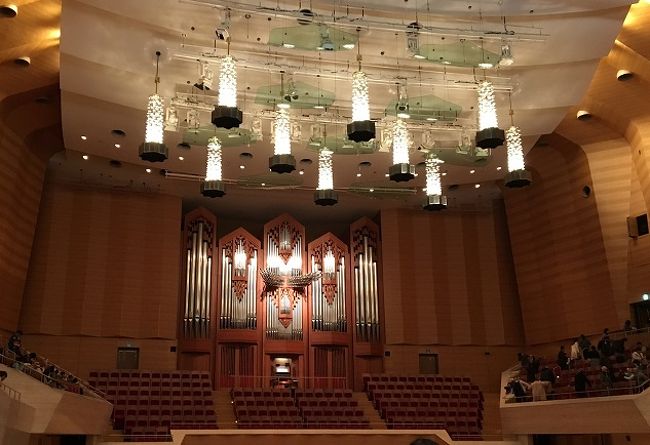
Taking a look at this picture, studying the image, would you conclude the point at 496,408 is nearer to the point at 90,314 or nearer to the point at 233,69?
the point at 90,314

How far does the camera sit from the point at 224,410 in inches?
566

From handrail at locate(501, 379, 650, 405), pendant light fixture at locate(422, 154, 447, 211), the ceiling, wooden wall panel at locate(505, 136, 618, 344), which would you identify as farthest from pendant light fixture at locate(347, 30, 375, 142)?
wooden wall panel at locate(505, 136, 618, 344)

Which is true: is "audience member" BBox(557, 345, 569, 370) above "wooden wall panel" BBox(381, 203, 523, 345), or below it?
below

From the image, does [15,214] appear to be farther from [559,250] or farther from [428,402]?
[559,250]

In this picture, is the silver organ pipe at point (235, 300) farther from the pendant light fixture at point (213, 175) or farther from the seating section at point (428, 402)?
the pendant light fixture at point (213, 175)

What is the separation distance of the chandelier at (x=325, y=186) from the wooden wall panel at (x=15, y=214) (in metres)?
6.83

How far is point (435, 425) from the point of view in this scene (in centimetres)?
1375

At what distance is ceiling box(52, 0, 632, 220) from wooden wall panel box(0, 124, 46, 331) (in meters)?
1.13

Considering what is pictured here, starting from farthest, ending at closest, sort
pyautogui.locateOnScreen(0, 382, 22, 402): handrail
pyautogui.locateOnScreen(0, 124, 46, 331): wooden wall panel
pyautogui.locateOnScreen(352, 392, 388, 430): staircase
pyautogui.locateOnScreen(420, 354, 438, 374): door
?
pyautogui.locateOnScreen(420, 354, 438, 374): door, pyautogui.locateOnScreen(352, 392, 388, 430): staircase, pyautogui.locateOnScreen(0, 124, 46, 331): wooden wall panel, pyautogui.locateOnScreen(0, 382, 22, 402): handrail

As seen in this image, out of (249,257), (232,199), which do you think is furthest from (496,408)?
(232,199)

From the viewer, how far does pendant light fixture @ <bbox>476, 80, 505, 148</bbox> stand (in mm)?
8242

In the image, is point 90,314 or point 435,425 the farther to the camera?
point 90,314

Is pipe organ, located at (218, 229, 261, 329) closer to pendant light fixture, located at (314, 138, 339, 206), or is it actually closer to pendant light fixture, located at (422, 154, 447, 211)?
pendant light fixture, located at (314, 138, 339, 206)

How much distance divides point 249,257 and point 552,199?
7416mm
